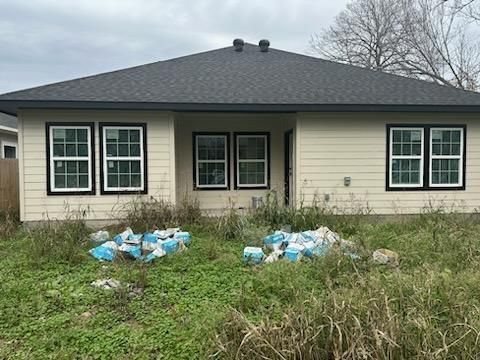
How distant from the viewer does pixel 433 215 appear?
7.71 meters

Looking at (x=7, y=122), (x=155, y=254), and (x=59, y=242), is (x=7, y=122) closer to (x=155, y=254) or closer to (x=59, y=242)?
(x=59, y=242)

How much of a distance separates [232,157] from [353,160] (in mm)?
2970

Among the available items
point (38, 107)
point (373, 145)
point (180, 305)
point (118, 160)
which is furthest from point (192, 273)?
point (373, 145)

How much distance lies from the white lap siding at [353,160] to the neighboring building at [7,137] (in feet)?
36.5

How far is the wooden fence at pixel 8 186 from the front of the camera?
32.1 feet

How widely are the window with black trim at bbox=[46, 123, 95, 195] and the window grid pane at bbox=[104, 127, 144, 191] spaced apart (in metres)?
0.32

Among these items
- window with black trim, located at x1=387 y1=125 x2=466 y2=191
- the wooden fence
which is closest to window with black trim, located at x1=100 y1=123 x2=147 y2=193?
the wooden fence

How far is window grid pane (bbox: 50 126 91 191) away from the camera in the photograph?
26.2ft

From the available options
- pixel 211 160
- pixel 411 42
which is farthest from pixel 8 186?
pixel 411 42

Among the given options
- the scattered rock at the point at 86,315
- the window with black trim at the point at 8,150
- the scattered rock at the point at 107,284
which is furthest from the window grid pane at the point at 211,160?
the window with black trim at the point at 8,150

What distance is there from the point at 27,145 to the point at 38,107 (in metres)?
0.82

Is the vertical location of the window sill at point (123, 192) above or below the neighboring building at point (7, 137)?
below

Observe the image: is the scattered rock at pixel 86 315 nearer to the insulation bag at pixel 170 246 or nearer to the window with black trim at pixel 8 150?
the insulation bag at pixel 170 246

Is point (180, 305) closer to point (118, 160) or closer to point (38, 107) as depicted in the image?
point (118, 160)
